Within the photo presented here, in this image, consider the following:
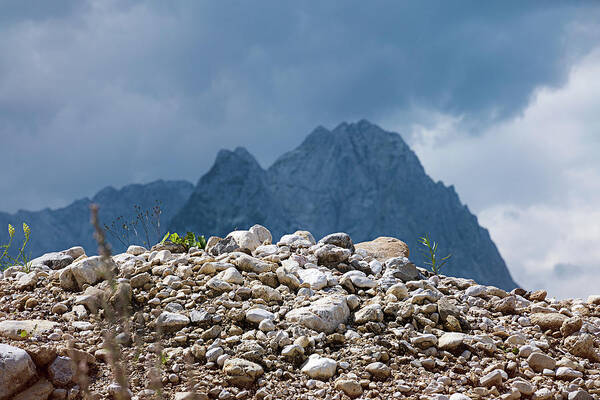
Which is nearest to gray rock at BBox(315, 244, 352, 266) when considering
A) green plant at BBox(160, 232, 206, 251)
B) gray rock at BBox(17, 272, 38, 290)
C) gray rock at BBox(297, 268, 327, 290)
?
gray rock at BBox(297, 268, 327, 290)

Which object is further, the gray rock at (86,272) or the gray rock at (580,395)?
the gray rock at (86,272)

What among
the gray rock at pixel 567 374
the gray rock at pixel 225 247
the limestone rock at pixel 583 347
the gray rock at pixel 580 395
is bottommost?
the gray rock at pixel 580 395

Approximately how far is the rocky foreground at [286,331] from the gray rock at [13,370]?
0.04ft

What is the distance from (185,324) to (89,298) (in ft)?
4.87

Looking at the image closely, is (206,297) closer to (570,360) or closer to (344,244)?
(344,244)

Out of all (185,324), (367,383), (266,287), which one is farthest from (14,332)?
(367,383)

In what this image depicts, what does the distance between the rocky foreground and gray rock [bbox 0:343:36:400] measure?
0.01 meters

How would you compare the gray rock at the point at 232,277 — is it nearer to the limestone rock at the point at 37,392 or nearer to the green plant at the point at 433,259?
the limestone rock at the point at 37,392

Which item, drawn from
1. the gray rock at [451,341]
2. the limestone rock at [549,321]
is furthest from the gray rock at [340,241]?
the limestone rock at [549,321]

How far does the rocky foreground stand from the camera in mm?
5168

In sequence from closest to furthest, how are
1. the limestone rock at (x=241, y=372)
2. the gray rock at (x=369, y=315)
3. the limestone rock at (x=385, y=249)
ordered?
the limestone rock at (x=241, y=372)
the gray rock at (x=369, y=315)
the limestone rock at (x=385, y=249)

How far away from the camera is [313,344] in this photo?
5734mm

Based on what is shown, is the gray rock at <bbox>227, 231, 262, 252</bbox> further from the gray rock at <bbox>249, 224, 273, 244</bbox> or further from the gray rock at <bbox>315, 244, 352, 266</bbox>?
the gray rock at <bbox>315, 244, 352, 266</bbox>

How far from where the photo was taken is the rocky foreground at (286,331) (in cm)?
517
